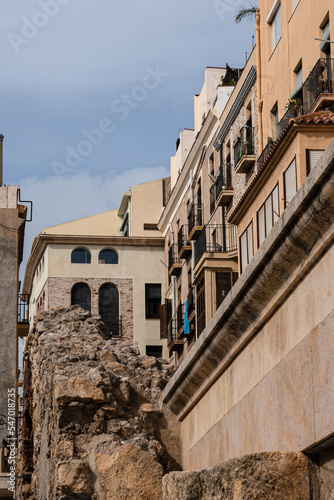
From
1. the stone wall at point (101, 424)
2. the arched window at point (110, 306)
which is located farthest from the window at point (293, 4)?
the arched window at point (110, 306)

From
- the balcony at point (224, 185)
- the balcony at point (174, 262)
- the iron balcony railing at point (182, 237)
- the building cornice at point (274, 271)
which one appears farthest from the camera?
the balcony at point (174, 262)

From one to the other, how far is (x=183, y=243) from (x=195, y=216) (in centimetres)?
307

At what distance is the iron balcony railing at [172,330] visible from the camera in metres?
46.1

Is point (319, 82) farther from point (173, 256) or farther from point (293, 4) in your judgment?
point (173, 256)

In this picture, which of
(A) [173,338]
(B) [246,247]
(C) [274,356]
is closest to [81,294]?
(A) [173,338]

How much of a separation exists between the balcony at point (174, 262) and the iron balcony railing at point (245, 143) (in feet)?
46.7

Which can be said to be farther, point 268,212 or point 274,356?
point 268,212

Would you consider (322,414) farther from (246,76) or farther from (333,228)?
(246,76)

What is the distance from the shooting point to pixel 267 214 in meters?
21.9

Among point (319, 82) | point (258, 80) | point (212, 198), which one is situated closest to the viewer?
point (319, 82)

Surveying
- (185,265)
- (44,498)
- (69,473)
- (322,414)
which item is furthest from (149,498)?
(185,265)

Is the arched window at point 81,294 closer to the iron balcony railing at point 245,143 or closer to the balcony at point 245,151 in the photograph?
the iron balcony railing at point 245,143

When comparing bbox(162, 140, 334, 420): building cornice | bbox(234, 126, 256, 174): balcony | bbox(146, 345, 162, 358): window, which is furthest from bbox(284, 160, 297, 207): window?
bbox(146, 345, 162, 358): window

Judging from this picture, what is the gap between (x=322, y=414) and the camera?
15.6 feet
